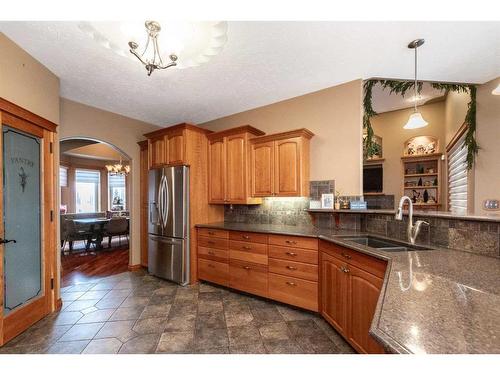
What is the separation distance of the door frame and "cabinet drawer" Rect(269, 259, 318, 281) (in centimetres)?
248

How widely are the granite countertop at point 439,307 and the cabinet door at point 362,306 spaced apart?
0.35 meters

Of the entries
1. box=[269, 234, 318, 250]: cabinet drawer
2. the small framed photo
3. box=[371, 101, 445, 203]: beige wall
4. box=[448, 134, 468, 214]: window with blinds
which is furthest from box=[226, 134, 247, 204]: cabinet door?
box=[448, 134, 468, 214]: window with blinds

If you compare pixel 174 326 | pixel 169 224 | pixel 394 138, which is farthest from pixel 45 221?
pixel 394 138

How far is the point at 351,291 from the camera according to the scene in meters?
1.82

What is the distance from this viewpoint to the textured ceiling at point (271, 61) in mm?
1868

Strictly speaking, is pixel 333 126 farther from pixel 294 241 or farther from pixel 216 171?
pixel 216 171

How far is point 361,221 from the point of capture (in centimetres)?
263

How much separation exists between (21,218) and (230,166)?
2336mm

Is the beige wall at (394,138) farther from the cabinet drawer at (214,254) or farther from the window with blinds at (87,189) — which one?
the window with blinds at (87,189)

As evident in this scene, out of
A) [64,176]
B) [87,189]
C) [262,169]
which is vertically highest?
[64,176]

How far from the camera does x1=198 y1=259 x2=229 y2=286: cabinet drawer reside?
3033 millimetres

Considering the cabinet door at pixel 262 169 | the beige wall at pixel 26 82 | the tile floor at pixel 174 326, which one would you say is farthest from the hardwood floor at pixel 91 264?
the cabinet door at pixel 262 169

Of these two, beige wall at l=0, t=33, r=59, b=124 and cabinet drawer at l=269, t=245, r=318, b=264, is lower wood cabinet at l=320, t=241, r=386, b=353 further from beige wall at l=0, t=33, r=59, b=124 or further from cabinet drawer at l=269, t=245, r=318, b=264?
beige wall at l=0, t=33, r=59, b=124
